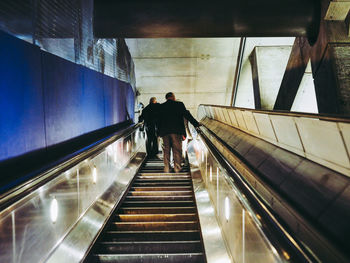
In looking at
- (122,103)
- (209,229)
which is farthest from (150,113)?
(209,229)

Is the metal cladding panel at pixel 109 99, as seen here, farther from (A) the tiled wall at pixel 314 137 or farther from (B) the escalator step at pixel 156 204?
(A) the tiled wall at pixel 314 137

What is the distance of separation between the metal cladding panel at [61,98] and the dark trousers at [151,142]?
8.92ft

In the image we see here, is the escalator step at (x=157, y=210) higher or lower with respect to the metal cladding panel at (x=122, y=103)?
lower

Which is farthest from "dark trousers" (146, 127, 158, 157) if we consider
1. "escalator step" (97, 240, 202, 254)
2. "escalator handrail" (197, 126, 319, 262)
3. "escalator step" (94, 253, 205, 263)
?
"escalator handrail" (197, 126, 319, 262)

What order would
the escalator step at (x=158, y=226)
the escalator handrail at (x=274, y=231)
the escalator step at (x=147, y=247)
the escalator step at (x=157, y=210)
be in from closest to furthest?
the escalator handrail at (x=274, y=231) → the escalator step at (x=147, y=247) → the escalator step at (x=158, y=226) → the escalator step at (x=157, y=210)

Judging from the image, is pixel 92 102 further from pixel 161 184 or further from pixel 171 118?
pixel 161 184

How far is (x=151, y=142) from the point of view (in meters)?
7.12

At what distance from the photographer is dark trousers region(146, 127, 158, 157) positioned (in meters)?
6.81

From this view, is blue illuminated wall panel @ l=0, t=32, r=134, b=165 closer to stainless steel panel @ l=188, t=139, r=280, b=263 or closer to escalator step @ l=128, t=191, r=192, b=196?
escalator step @ l=128, t=191, r=192, b=196

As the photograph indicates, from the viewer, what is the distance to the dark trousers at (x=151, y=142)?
6.81 metres

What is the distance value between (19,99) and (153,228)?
203 centimetres

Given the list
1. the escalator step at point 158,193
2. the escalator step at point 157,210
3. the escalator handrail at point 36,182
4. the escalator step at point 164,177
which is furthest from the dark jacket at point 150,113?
the escalator handrail at point 36,182

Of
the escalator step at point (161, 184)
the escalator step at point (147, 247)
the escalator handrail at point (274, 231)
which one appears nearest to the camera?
the escalator handrail at point (274, 231)

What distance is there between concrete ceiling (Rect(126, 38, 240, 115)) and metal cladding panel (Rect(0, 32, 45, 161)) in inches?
310
